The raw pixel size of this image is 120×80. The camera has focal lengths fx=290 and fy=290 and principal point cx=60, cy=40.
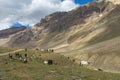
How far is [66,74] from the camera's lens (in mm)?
51312

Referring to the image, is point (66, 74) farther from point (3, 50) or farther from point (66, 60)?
point (3, 50)

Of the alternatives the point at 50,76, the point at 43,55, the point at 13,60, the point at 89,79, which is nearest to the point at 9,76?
the point at 50,76

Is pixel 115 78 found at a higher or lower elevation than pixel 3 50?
lower

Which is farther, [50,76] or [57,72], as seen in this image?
[57,72]

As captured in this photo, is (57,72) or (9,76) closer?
(9,76)

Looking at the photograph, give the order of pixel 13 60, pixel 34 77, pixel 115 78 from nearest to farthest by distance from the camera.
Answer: pixel 34 77
pixel 115 78
pixel 13 60

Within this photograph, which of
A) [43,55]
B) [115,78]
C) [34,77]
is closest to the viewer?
[34,77]

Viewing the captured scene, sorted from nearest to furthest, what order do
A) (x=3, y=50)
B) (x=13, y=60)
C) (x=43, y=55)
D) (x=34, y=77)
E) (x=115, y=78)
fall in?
1. (x=34, y=77)
2. (x=115, y=78)
3. (x=13, y=60)
4. (x=43, y=55)
5. (x=3, y=50)

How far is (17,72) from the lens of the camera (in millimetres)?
51750

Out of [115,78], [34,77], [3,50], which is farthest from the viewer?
[3,50]

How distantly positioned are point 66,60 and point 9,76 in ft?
162

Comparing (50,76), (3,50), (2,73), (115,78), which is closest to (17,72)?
(2,73)

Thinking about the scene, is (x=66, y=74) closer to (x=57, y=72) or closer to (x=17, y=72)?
(x=57, y=72)

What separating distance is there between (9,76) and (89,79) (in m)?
13.4
